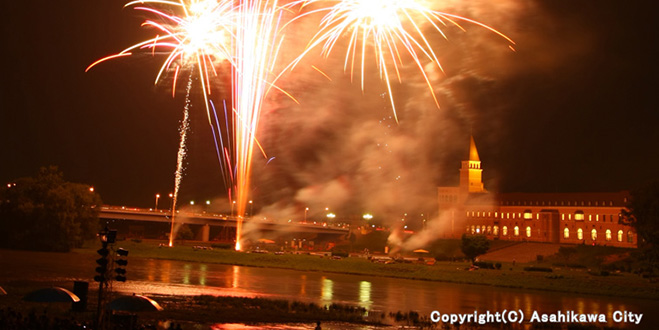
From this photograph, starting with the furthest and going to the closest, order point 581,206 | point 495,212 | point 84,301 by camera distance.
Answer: point 495,212
point 581,206
point 84,301

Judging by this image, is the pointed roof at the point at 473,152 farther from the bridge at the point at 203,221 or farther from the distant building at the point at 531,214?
the bridge at the point at 203,221

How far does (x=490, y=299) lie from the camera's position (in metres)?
37.2

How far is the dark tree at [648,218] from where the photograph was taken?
175 feet

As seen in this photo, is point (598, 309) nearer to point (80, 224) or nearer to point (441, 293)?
point (441, 293)

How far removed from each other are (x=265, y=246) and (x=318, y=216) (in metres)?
83.3

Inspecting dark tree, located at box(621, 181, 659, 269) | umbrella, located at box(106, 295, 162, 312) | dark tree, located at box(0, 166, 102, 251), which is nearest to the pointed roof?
dark tree, located at box(621, 181, 659, 269)

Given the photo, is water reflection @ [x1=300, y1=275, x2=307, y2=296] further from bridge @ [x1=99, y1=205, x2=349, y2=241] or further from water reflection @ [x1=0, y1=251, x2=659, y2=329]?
bridge @ [x1=99, y1=205, x2=349, y2=241]

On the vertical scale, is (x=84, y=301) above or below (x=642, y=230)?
below

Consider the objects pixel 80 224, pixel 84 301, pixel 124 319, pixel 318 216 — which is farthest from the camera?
pixel 318 216

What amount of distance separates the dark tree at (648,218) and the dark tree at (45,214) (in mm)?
53998

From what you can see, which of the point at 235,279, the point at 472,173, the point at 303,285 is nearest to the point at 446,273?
the point at 303,285

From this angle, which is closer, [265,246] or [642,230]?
Result: [642,230]

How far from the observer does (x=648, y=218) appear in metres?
61.4

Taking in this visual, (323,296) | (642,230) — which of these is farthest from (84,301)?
(642,230)
